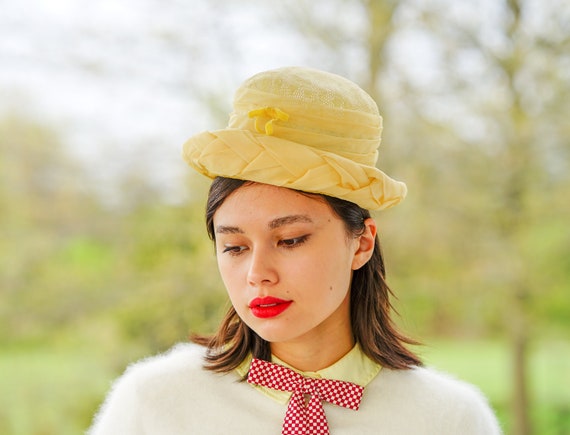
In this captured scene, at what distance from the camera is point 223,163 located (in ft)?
5.06

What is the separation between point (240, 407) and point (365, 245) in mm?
406

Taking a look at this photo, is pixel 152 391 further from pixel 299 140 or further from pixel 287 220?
pixel 299 140

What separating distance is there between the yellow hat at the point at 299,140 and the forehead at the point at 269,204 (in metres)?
0.03

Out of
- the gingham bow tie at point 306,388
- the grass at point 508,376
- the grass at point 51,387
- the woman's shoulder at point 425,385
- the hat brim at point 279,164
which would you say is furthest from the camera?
the grass at point 508,376

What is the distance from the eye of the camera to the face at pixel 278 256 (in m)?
1.53

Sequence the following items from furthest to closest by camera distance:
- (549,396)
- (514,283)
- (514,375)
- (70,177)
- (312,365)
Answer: (549,396), (514,375), (514,283), (70,177), (312,365)

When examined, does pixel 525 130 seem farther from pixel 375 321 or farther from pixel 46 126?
pixel 375 321

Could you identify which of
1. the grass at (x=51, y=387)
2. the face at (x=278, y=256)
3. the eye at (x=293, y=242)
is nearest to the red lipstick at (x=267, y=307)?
the face at (x=278, y=256)

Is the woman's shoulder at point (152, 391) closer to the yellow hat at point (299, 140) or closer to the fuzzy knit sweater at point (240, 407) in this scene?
the fuzzy knit sweater at point (240, 407)

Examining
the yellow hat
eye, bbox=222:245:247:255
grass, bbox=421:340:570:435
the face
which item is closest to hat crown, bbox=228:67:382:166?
the yellow hat

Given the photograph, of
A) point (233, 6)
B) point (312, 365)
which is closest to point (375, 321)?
point (312, 365)

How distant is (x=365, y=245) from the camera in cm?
171

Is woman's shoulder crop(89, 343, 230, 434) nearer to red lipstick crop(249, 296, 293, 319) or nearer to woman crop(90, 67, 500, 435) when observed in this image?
woman crop(90, 67, 500, 435)

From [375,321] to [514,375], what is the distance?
4.37 m
